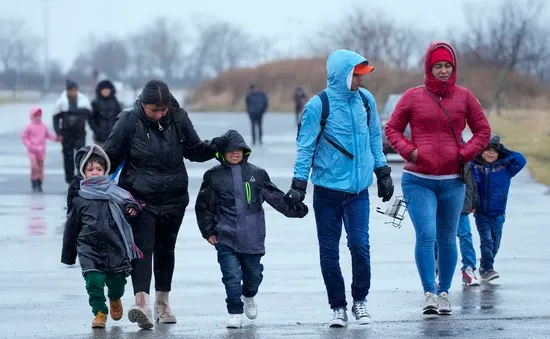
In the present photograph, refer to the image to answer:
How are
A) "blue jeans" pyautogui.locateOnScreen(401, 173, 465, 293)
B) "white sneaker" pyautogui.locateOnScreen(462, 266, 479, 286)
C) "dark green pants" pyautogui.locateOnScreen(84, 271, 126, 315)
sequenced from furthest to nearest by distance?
"white sneaker" pyautogui.locateOnScreen(462, 266, 479, 286) → "blue jeans" pyautogui.locateOnScreen(401, 173, 465, 293) → "dark green pants" pyautogui.locateOnScreen(84, 271, 126, 315)

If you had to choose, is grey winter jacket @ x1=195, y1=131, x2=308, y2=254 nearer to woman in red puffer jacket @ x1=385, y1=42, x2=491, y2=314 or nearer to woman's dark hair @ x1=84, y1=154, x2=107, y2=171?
woman's dark hair @ x1=84, y1=154, x2=107, y2=171

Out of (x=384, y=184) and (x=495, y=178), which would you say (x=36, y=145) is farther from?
(x=384, y=184)

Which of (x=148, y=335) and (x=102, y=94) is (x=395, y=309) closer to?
(x=148, y=335)

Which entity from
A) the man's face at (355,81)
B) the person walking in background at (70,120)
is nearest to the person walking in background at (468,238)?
the man's face at (355,81)

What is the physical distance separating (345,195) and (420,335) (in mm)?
1071

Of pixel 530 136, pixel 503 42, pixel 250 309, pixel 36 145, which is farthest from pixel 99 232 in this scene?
pixel 503 42

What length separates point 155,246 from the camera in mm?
8859

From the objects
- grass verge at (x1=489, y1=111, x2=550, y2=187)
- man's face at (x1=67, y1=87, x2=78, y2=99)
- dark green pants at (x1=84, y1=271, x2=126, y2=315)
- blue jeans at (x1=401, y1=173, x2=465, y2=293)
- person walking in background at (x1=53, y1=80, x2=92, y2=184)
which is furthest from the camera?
grass verge at (x1=489, y1=111, x2=550, y2=187)

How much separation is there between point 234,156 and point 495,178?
2843 mm

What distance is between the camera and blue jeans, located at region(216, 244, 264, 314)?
335 inches

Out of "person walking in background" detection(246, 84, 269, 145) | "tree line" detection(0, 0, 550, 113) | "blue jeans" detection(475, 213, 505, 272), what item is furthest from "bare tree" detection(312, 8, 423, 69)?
"blue jeans" detection(475, 213, 505, 272)

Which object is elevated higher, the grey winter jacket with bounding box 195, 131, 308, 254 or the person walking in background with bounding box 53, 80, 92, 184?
the grey winter jacket with bounding box 195, 131, 308, 254

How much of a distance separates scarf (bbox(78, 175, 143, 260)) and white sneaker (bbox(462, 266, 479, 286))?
10.1ft

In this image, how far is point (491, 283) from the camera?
1042cm
